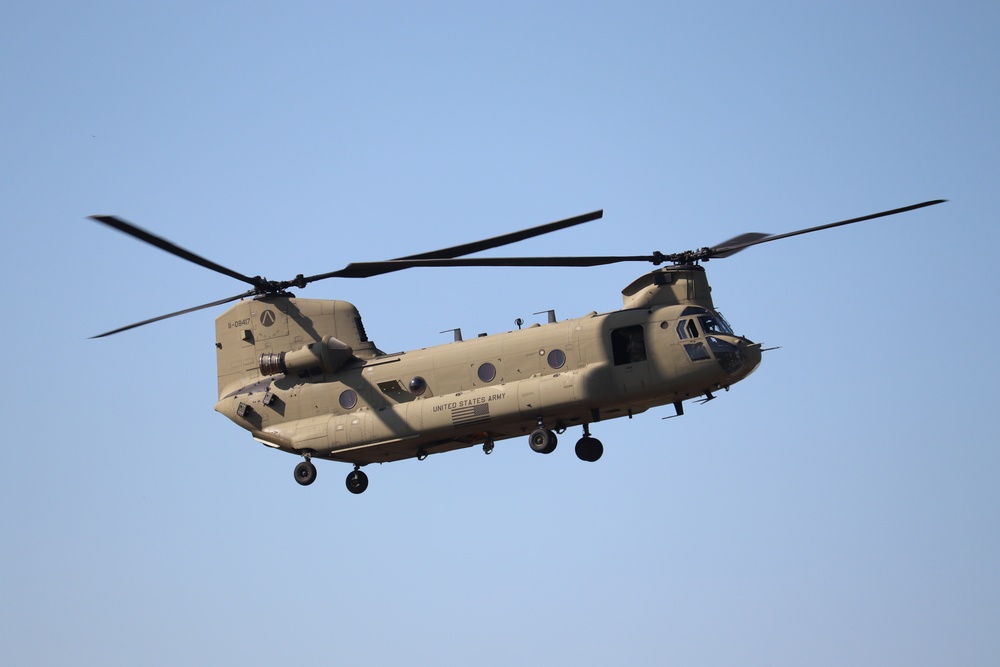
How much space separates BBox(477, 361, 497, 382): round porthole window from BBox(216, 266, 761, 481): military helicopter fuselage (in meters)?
0.04

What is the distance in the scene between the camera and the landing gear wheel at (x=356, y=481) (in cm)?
4050

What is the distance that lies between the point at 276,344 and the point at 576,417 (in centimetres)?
1002

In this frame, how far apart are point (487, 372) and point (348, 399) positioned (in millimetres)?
4454

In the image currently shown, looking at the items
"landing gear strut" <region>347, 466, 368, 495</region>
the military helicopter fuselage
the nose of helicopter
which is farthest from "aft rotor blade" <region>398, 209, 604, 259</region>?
"landing gear strut" <region>347, 466, 368, 495</region>

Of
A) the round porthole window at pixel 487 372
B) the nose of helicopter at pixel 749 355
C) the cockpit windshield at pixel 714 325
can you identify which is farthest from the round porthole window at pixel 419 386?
the nose of helicopter at pixel 749 355

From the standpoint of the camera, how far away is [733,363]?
36344 mm

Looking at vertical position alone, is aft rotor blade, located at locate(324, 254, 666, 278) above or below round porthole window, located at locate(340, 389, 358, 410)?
above

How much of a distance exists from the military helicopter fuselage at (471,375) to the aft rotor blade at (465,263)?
169 cm

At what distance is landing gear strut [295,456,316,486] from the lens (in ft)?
132

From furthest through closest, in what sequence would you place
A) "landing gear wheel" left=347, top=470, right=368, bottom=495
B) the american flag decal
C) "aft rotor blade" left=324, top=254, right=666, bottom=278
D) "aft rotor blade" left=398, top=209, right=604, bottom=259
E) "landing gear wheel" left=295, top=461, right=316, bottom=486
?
"landing gear wheel" left=347, top=470, right=368, bottom=495 → "landing gear wheel" left=295, top=461, right=316, bottom=486 → the american flag decal → "aft rotor blade" left=324, top=254, right=666, bottom=278 → "aft rotor blade" left=398, top=209, right=604, bottom=259

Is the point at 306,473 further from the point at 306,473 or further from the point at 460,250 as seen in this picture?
the point at 460,250

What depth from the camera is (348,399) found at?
3972 cm

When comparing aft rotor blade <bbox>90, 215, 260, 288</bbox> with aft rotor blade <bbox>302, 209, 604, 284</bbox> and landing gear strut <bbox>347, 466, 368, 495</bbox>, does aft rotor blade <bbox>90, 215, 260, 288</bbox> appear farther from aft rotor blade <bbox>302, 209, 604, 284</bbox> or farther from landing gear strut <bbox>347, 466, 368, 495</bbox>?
landing gear strut <bbox>347, 466, 368, 495</bbox>

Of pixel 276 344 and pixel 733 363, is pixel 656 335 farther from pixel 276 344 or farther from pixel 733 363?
pixel 276 344
